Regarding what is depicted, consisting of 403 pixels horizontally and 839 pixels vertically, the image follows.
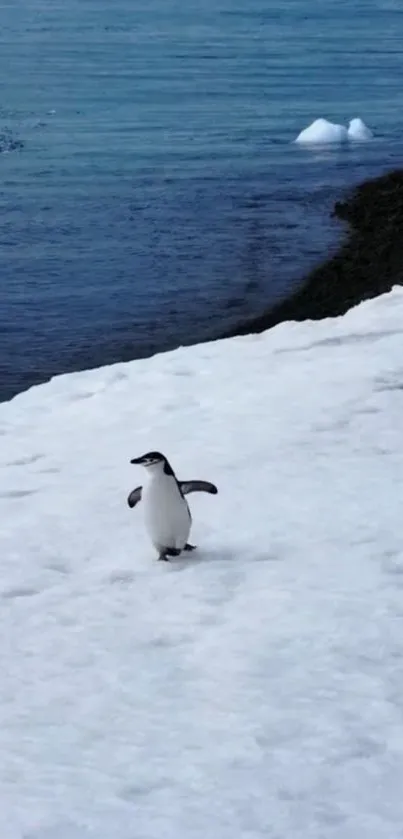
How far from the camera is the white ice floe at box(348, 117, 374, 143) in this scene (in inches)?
1087

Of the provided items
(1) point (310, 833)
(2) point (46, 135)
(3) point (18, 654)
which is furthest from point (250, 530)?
(2) point (46, 135)

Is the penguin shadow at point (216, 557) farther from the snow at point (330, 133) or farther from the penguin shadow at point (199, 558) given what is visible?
the snow at point (330, 133)

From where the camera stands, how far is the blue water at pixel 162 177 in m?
15.5

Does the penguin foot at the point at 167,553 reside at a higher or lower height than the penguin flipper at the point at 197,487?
lower

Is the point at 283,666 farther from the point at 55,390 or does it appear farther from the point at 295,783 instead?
the point at 55,390

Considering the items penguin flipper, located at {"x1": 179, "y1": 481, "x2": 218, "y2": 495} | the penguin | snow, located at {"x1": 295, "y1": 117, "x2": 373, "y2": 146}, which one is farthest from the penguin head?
snow, located at {"x1": 295, "y1": 117, "x2": 373, "y2": 146}

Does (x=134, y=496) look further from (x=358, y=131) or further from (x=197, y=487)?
(x=358, y=131)

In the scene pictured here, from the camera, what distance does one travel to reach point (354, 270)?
16.1 m

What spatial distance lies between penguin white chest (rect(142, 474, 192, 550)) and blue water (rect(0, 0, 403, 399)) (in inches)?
271

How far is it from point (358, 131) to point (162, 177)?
6.11m

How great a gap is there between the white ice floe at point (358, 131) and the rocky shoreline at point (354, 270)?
7.05m

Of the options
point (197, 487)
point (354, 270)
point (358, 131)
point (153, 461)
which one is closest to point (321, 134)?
point (358, 131)

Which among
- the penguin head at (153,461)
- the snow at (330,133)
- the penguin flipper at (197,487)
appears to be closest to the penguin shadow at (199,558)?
the penguin flipper at (197,487)

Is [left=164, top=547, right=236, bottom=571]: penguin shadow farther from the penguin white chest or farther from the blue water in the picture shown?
the blue water
